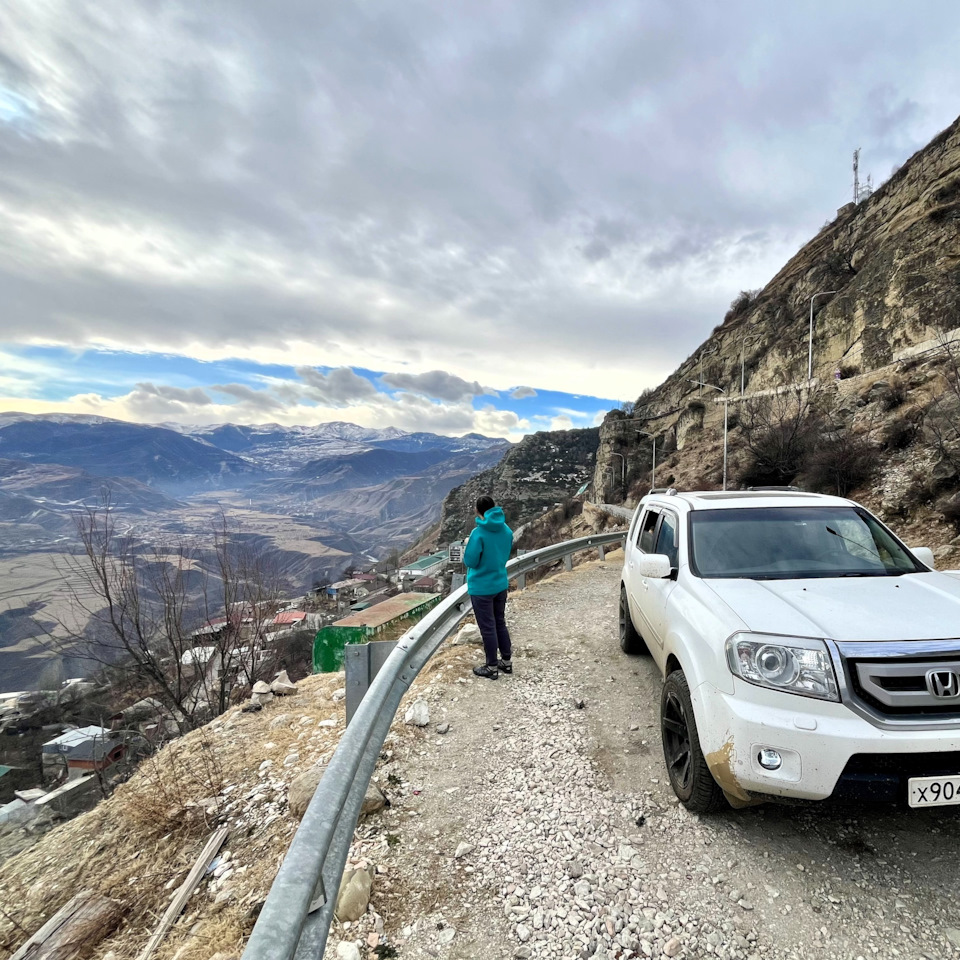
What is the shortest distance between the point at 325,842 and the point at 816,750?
2162 millimetres

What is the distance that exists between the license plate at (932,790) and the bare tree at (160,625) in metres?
12.9

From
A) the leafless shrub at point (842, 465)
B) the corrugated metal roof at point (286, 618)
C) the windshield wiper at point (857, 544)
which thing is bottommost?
A: the corrugated metal roof at point (286, 618)

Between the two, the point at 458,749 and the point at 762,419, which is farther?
the point at 762,419

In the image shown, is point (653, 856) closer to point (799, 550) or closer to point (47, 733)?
point (799, 550)

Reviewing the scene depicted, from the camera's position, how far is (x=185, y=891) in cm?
279

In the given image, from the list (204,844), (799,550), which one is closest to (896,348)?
(799,550)

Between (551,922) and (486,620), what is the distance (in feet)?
10.0

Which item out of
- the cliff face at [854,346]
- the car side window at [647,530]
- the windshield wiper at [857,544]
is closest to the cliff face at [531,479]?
the cliff face at [854,346]

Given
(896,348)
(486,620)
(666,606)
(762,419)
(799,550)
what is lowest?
(486,620)

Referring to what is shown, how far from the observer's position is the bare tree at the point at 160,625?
466 inches

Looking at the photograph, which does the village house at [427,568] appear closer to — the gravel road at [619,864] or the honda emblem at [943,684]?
the gravel road at [619,864]

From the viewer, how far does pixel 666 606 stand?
3707 mm

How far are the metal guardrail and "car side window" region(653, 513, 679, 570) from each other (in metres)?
2.24

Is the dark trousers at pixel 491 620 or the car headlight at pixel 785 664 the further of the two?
the dark trousers at pixel 491 620
